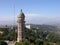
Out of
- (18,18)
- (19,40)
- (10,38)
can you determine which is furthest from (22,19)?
(10,38)

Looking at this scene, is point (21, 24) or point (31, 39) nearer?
point (21, 24)

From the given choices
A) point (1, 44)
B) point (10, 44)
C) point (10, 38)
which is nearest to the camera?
point (1, 44)

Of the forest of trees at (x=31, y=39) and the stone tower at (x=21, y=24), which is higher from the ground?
the stone tower at (x=21, y=24)

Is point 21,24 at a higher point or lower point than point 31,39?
higher

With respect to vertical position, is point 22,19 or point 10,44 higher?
point 22,19

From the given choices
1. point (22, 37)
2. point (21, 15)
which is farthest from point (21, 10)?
point (22, 37)

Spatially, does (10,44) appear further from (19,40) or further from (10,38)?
(10,38)

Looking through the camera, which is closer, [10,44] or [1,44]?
[1,44]

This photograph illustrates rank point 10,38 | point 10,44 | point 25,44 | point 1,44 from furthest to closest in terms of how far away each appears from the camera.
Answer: point 10,38 < point 10,44 < point 1,44 < point 25,44

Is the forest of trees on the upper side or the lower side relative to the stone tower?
lower
